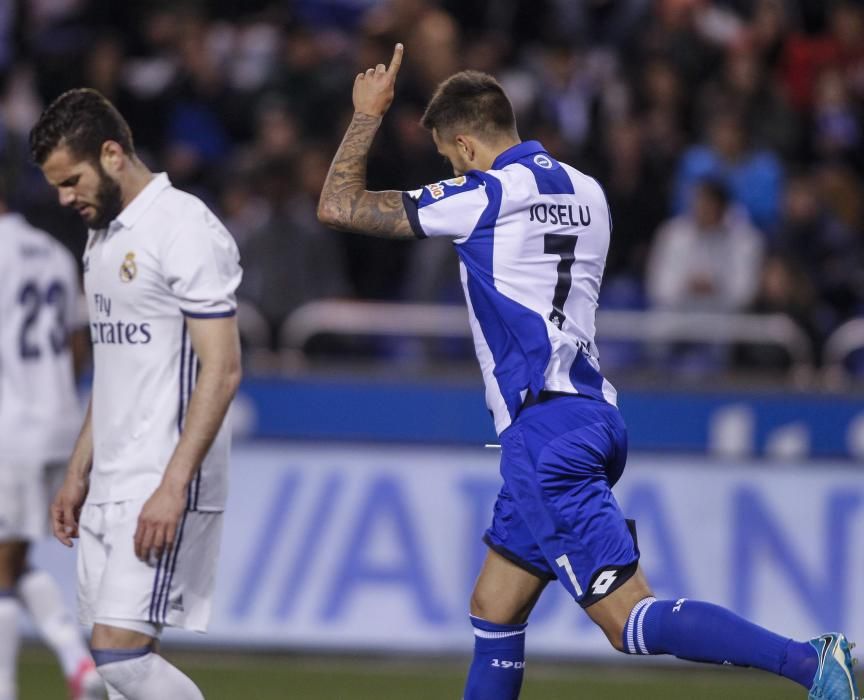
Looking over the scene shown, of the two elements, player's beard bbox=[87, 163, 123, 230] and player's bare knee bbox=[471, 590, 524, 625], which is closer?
player's beard bbox=[87, 163, 123, 230]

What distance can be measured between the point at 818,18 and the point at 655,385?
516cm

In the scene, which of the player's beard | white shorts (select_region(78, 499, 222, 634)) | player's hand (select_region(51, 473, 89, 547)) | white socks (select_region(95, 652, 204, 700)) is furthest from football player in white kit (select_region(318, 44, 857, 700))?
player's hand (select_region(51, 473, 89, 547))

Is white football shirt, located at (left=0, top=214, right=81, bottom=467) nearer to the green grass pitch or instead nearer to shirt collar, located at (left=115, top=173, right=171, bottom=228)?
the green grass pitch

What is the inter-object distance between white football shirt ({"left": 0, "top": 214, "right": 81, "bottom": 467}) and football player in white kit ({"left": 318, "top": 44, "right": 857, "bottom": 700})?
7.83 ft

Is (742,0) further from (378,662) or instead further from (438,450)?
(378,662)

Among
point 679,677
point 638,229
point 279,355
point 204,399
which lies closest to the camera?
point 204,399

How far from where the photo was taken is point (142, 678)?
548 centimetres

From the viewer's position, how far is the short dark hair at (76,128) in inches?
220

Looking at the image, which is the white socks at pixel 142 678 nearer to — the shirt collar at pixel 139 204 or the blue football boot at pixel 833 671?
the shirt collar at pixel 139 204

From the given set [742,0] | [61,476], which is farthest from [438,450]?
[742,0]

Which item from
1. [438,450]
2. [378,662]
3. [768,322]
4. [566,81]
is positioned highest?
[566,81]

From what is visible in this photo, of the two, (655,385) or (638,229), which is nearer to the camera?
(655,385)

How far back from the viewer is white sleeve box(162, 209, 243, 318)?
18.0 ft

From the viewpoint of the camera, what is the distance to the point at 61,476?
7.60m
